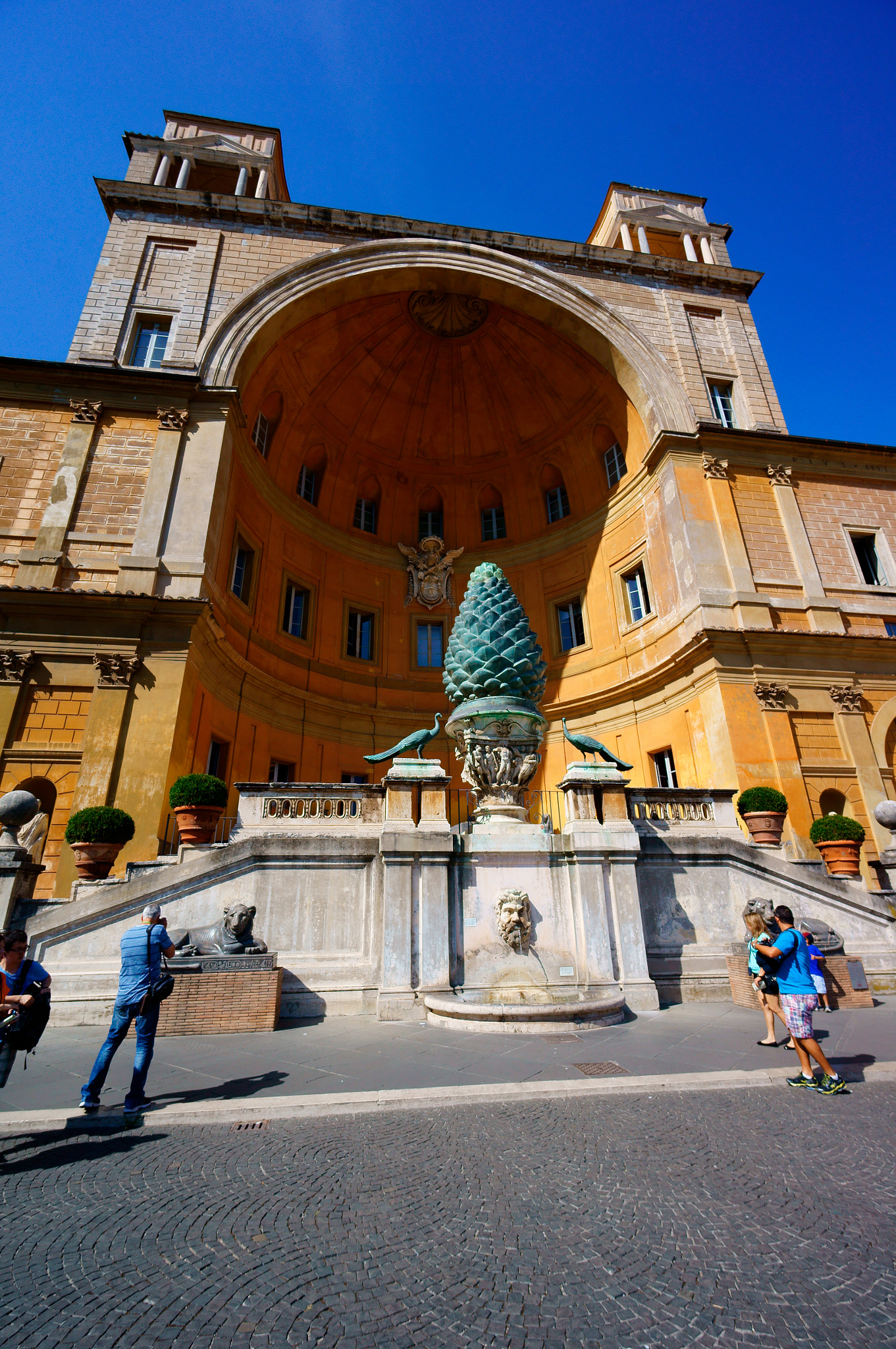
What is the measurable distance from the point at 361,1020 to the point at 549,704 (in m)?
15.5

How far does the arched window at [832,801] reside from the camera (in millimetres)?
15992

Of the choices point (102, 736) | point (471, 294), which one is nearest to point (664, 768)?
point (102, 736)

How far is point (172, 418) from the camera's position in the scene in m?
16.8

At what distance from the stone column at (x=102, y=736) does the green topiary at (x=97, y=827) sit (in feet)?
12.5

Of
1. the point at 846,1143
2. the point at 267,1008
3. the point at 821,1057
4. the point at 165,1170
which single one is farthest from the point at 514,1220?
the point at 267,1008

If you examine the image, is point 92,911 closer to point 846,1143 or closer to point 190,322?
point 846,1143

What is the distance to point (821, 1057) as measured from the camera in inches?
193

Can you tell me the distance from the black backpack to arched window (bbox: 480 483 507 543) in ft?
73.9

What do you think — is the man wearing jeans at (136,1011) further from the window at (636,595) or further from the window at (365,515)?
the window at (365,515)

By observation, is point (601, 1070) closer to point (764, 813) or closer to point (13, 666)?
point (764, 813)

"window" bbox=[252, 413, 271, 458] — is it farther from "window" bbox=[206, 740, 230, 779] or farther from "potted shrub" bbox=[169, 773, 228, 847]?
"potted shrub" bbox=[169, 773, 228, 847]

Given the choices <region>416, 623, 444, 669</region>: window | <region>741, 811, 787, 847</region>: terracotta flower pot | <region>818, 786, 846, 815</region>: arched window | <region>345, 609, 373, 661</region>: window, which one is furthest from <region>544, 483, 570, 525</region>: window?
<region>741, 811, 787, 847</region>: terracotta flower pot

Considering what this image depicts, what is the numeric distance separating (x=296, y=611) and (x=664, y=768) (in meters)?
13.1

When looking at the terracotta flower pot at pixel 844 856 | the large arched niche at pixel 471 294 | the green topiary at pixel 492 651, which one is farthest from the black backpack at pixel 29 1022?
the large arched niche at pixel 471 294
